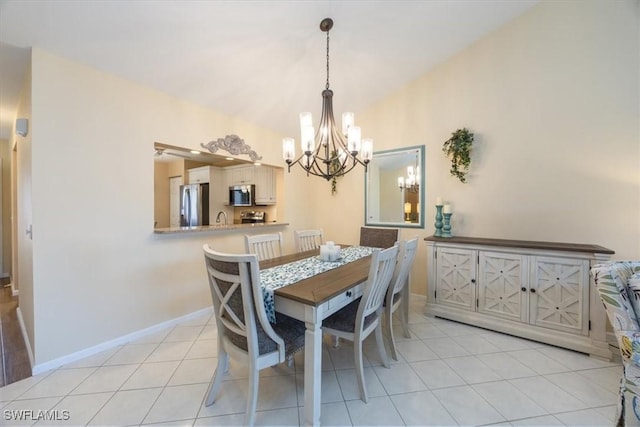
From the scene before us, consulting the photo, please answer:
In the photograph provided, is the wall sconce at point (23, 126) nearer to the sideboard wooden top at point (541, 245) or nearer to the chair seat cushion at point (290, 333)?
the chair seat cushion at point (290, 333)

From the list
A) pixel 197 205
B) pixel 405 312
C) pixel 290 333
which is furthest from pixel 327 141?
pixel 197 205

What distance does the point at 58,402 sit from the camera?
161cm

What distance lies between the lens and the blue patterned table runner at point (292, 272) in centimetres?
150

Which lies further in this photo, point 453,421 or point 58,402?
point 58,402

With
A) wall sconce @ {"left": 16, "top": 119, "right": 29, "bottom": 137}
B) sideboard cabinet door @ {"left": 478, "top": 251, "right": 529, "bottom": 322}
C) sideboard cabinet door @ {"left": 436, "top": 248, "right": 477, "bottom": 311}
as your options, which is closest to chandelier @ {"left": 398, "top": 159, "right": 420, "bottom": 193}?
sideboard cabinet door @ {"left": 436, "top": 248, "right": 477, "bottom": 311}

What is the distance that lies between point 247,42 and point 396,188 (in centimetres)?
251

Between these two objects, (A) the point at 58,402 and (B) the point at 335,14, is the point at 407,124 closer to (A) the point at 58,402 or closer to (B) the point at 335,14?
(B) the point at 335,14

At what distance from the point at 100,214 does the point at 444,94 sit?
3900mm

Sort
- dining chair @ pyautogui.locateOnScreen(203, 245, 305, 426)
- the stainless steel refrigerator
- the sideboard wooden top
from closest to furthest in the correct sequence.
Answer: dining chair @ pyautogui.locateOnScreen(203, 245, 305, 426)
the sideboard wooden top
the stainless steel refrigerator

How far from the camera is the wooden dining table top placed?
141cm

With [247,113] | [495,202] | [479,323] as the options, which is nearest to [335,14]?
[247,113]

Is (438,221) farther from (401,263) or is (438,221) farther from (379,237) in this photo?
(401,263)

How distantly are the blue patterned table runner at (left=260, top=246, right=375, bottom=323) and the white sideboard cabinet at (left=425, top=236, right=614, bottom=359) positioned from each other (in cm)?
101

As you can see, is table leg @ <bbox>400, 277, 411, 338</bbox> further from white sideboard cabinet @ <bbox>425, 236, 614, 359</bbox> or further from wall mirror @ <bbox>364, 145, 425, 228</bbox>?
wall mirror @ <bbox>364, 145, 425, 228</bbox>
